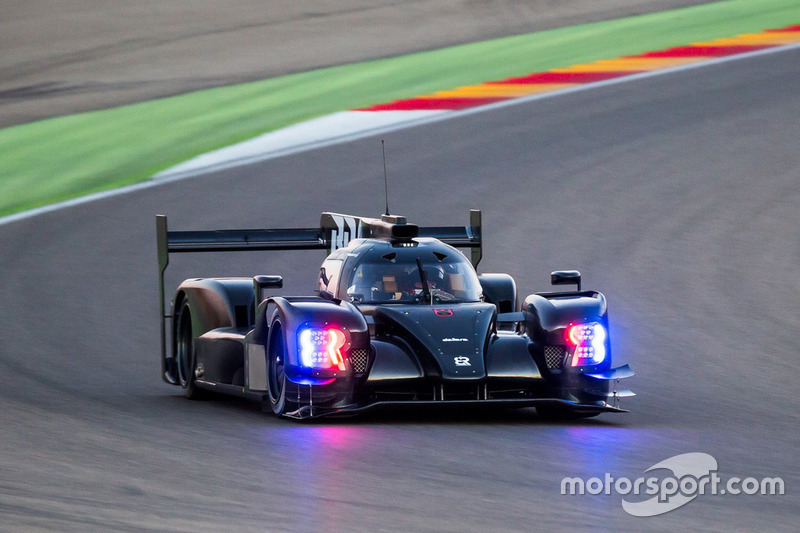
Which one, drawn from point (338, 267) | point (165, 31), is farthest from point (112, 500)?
point (165, 31)

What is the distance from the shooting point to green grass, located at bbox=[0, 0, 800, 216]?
2261 centimetres

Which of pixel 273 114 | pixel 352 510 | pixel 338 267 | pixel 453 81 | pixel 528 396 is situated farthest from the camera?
pixel 453 81

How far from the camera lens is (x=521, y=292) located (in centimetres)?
1669

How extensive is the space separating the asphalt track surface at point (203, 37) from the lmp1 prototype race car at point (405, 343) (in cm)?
1598

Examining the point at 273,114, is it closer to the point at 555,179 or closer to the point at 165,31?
the point at 555,179

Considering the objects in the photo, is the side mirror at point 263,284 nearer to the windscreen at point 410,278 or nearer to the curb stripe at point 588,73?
the windscreen at point 410,278

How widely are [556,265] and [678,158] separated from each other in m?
5.48

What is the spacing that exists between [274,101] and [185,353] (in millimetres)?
14046

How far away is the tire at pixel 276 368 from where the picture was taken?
9836mm

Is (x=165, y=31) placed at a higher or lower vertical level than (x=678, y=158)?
higher

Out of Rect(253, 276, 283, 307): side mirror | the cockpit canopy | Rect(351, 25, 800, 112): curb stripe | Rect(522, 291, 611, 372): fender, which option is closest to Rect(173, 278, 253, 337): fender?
Rect(253, 276, 283, 307): side mirror

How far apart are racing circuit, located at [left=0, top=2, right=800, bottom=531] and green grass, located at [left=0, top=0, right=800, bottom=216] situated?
1.67 metres

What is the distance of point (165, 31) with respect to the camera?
32.1 metres

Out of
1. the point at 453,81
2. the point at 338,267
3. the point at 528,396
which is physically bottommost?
the point at 528,396
